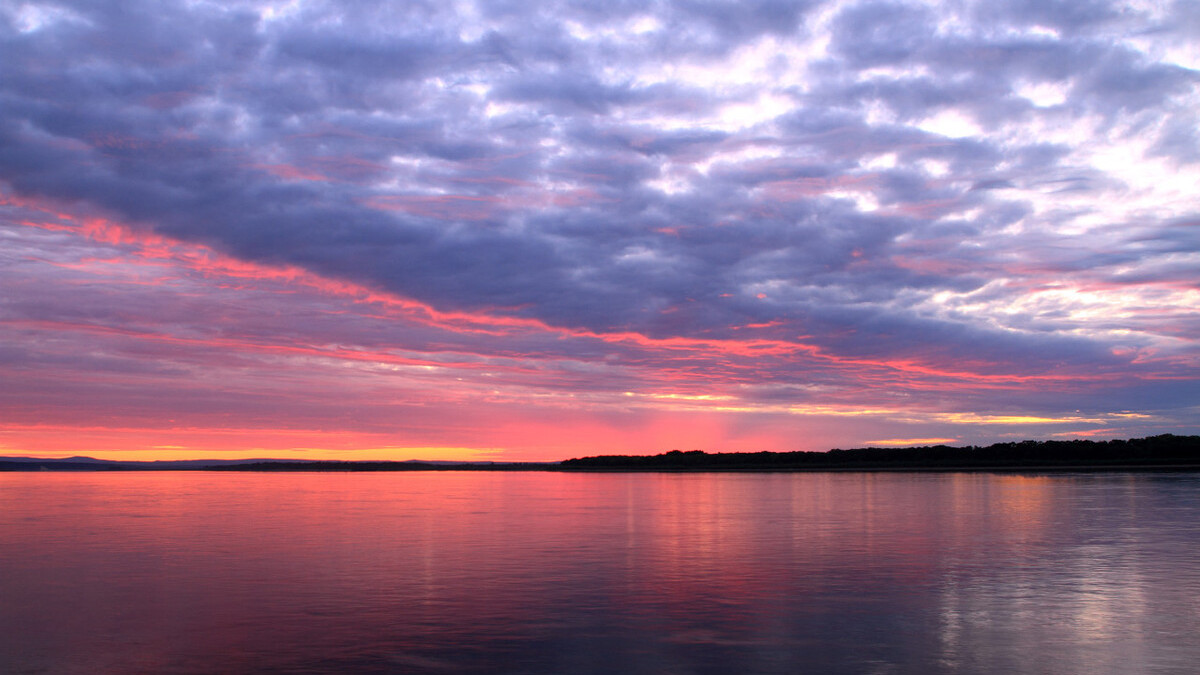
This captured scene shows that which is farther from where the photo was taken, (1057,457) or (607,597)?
(1057,457)

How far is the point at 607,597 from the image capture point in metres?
19.8

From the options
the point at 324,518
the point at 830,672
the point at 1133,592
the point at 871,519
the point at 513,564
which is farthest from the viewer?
the point at 324,518

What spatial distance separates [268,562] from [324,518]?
17995 millimetres

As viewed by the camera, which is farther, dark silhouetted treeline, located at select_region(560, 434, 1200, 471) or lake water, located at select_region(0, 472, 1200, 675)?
dark silhouetted treeline, located at select_region(560, 434, 1200, 471)

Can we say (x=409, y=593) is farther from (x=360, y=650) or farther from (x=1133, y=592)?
(x=1133, y=592)

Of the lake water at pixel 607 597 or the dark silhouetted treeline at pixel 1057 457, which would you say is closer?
the lake water at pixel 607 597

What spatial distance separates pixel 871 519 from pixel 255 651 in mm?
31964

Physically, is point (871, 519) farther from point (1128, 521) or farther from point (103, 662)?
point (103, 662)

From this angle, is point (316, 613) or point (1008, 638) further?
point (316, 613)

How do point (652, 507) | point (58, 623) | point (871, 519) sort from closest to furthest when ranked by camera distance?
point (58, 623)
point (871, 519)
point (652, 507)

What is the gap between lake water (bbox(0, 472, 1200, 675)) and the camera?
14359 mm

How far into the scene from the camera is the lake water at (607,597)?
1436 cm

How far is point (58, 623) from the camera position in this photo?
1738cm

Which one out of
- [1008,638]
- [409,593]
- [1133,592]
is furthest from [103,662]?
[1133,592]
